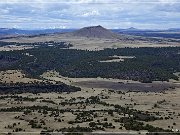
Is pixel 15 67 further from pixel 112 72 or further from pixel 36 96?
pixel 36 96

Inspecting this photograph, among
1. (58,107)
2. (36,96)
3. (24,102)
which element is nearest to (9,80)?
(36,96)

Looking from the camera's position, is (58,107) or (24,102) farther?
(24,102)

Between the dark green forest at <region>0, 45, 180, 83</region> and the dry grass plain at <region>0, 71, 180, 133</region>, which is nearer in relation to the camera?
the dry grass plain at <region>0, 71, 180, 133</region>

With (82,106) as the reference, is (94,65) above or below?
above

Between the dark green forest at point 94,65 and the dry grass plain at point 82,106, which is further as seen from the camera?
the dark green forest at point 94,65

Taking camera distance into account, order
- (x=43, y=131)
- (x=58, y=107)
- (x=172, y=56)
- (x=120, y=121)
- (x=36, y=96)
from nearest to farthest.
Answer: (x=43, y=131) → (x=120, y=121) → (x=58, y=107) → (x=36, y=96) → (x=172, y=56)

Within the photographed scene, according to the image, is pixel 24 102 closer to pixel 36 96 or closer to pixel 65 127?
pixel 36 96

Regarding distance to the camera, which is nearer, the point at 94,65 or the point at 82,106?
the point at 82,106

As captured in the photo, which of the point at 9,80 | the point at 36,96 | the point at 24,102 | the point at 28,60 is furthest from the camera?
the point at 28,60

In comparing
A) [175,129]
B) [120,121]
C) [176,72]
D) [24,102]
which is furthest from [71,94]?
[176,72]
